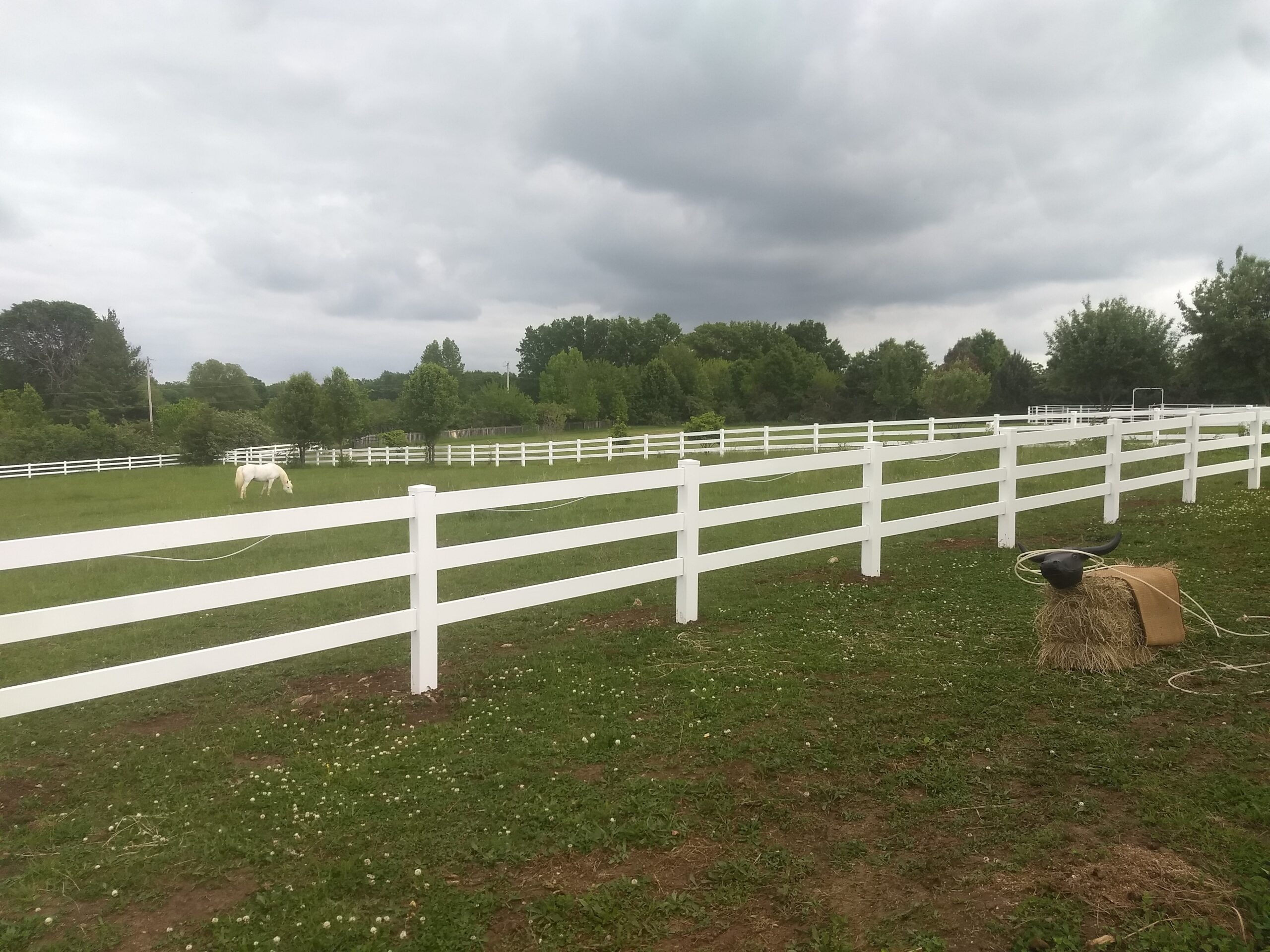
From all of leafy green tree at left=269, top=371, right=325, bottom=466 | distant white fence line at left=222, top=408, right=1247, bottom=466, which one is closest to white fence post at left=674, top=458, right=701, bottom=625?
distant white fence line at left=222, top=408, right=1247, bottom=466

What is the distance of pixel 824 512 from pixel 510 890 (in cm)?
1112

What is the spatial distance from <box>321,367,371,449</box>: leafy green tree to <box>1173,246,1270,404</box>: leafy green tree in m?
42.3

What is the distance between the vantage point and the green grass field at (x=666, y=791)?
2.88 metres

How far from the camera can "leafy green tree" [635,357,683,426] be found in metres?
85.4

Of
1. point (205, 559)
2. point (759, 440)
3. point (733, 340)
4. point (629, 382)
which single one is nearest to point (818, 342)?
point (733, 340)

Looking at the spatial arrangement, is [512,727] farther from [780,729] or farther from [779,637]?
[779,637]

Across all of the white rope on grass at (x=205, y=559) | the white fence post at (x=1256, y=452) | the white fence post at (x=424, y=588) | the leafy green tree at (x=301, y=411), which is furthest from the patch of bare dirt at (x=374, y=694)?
the leafy green tree at (x=301, y=411)

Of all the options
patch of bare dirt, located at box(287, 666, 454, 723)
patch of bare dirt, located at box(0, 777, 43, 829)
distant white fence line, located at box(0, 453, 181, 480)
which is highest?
patch of bare dirt, located at box(287, 666, 454, 723)

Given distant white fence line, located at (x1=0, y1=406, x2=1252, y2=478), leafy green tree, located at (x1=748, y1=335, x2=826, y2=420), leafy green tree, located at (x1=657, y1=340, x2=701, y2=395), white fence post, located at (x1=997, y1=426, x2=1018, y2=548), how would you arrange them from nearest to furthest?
white fence post, located at (x1=997, y1=426, x2=1018, y2=548) → distant white fence line, located at (x1=0, y1=406, x2=1252, y2=478) → leafy green tree, located at (x1=748, y1=335, x2=826, y2=420) → leafy green tree, located at (x1=657, y1=340, x2=701, y2=395)

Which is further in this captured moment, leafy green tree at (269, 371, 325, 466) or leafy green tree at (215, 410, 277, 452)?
leafy green tree at (215, 410, 277, 452)

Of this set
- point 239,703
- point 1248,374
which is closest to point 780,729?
point 239,703

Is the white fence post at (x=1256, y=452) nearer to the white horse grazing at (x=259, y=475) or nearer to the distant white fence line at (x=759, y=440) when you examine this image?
the distant white fence line at (x=759, y=440)

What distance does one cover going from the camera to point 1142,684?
5.02 metres

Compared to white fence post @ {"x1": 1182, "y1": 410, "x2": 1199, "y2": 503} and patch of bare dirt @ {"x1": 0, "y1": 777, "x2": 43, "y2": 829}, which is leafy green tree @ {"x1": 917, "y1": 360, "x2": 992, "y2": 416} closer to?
white fence post @ {"x1": 1182, "y1": 410, "x2": 1199, "y2": 503}
